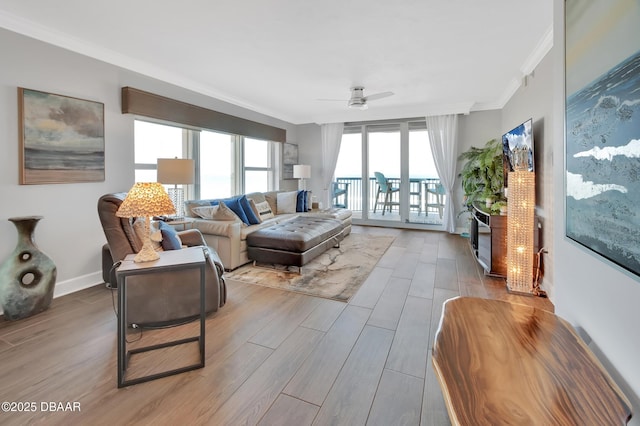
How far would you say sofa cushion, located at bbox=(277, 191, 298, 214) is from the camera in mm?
5680

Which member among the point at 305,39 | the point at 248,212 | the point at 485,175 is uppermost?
the point at 305,39

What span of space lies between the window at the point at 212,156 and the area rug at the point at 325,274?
1.86 metres

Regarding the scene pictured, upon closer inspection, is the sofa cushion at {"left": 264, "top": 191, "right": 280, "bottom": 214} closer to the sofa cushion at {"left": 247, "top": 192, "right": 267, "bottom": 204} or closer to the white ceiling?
the sofa cushion at {"left": 247, "top": 192, "right": 267, "bottom": 204}

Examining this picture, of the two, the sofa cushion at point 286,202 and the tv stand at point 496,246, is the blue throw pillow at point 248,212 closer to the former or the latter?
the sofa cushion at point 286,202

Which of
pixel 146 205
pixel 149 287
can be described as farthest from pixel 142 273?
pixel 149 287

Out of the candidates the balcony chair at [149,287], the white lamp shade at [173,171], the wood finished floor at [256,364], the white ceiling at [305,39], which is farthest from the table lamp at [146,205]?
the white lamp shade at [173,171]

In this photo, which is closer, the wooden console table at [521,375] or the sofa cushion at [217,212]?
the wooden console table at [521,375]

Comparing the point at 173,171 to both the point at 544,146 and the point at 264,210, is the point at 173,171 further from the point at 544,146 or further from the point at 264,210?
the point at 544,146

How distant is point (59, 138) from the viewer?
116 inches

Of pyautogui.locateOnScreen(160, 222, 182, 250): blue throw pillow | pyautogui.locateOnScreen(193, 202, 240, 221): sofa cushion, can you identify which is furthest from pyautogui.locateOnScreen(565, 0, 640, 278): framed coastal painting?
pyautogui.locateOnScreen(193, 202, 240, 221): sofa cushion

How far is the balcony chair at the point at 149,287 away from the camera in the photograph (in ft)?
7.34

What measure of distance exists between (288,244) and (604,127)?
3.08 metres

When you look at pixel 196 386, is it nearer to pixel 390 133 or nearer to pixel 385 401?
pixel 385 401

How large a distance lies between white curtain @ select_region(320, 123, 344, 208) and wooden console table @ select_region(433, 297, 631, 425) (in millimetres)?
6004
